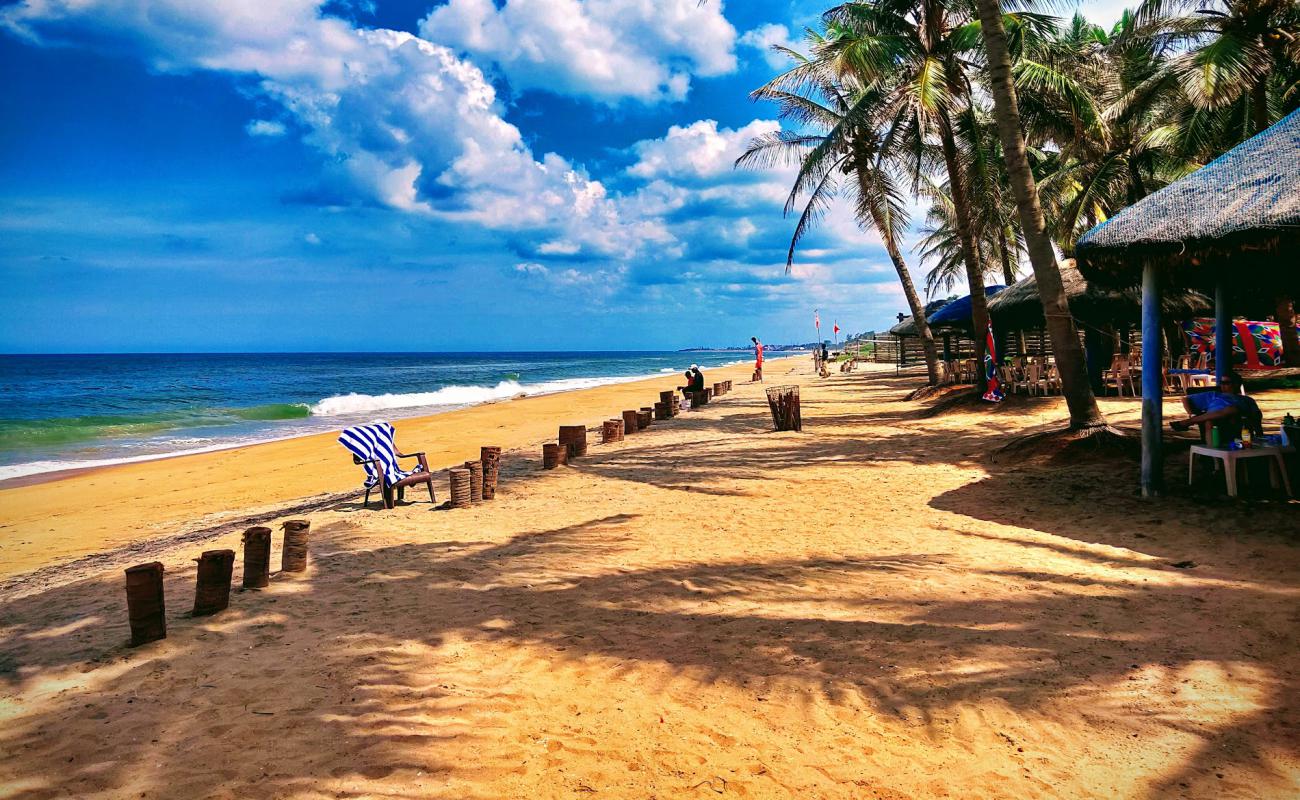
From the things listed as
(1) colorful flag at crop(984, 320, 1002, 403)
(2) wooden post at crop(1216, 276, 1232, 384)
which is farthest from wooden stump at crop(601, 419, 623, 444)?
(2) wooden post at crop(1216, 276, 1232, 384)

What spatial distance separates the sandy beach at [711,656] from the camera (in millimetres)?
2609

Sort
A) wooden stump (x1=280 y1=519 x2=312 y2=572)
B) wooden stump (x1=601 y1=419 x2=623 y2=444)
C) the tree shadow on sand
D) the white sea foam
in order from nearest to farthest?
the tree shadow on sand
wooden stump (x1=280 y1=519 x2=312 y2=572)
wooden stump (x1=601 y1=419 x2=623 y2=444)
the white sea foam

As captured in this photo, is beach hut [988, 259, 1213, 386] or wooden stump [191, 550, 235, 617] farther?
beach hut [988, 259, 1213, 386]

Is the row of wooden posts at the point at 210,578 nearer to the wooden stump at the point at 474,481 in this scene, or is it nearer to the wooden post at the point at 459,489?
Result: the wooden post at the point at 459,489

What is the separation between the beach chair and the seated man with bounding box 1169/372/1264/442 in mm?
8048

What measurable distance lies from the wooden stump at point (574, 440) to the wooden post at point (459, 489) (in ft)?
9.28

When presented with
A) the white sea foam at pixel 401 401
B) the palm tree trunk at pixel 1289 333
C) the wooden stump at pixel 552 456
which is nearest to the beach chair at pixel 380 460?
the wooden stump at pixel 552 456

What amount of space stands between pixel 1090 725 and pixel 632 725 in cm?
198

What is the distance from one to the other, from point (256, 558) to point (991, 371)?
42.4 ft

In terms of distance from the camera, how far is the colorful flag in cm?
1254

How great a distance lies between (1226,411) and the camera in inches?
224

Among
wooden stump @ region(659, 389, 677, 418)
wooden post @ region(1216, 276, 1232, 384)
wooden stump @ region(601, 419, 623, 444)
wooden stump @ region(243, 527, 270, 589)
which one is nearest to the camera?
wooden stump @ region(243, 527, 270, 589)

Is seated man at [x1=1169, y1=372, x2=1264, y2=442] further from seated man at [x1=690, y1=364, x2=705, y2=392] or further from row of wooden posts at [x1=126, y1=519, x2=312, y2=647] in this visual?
seated man at [x1=690, y1=364, x2=705, y2=392]

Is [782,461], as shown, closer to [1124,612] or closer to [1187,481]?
[1187,481]
